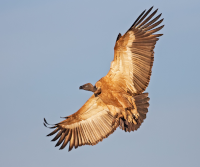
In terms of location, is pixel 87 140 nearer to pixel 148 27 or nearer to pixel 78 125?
pixel 78 125

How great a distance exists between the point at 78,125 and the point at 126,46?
387 cm

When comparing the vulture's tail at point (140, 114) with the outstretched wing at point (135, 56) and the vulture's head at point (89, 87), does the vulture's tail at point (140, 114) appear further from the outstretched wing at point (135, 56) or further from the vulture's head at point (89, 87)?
the vulture's head at point (89, 87)

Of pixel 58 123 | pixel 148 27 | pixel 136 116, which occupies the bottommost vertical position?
pixel 136 116

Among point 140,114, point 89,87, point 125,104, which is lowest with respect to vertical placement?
point 140,114

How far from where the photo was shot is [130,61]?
13.6 meters

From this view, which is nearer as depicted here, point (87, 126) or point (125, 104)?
point (125, 104)

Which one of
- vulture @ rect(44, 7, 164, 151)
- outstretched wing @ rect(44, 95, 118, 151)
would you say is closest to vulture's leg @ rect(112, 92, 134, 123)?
vulture @ rect(44, 7, 164, 151)

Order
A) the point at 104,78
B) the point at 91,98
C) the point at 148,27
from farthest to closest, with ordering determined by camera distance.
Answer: the point at 91,98 < the point at 104,78 < the point at 148,27

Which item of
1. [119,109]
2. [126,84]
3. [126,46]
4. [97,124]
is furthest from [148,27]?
[97,124]

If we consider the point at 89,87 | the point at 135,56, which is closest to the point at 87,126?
the point at 89,87

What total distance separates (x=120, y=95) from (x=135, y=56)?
143 centimetres

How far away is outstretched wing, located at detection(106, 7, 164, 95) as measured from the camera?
516 inches

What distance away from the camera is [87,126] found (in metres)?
15.5

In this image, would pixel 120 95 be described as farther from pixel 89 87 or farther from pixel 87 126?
pixel 87 126
